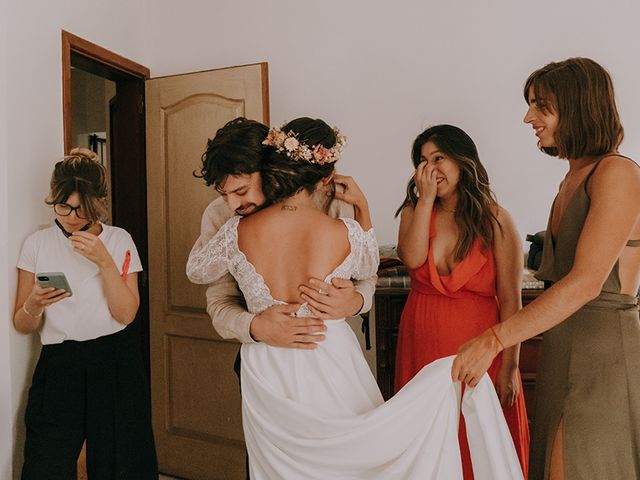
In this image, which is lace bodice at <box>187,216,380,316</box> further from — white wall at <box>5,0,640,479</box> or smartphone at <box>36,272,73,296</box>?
white wall at <box>5,0,640,479</box>

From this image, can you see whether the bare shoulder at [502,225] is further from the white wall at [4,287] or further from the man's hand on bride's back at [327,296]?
the white wall at [4,287]

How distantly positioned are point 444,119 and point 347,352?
1945 millimetres

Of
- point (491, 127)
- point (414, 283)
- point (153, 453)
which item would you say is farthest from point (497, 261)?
point (153, 453)

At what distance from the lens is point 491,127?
322 cm

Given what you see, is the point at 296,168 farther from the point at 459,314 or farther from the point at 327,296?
the point at 459,314

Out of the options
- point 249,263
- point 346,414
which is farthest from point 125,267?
point 346,414

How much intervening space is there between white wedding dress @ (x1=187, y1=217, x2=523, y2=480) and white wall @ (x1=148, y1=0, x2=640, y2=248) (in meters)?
1.72

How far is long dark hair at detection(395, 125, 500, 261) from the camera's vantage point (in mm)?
2137

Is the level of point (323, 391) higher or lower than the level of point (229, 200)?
lower

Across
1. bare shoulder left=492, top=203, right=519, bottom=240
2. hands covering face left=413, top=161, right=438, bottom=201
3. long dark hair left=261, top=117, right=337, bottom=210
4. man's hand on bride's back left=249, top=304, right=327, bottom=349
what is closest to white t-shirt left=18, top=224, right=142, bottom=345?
man's hand on bride's back left=249, top=304, right=327, bottom=349

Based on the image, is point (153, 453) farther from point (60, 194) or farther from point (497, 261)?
point (497, 261)

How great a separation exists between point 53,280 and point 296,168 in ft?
3.33

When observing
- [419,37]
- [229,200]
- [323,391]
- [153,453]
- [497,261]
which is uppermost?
[419,37]

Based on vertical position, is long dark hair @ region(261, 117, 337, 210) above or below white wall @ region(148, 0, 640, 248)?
below
